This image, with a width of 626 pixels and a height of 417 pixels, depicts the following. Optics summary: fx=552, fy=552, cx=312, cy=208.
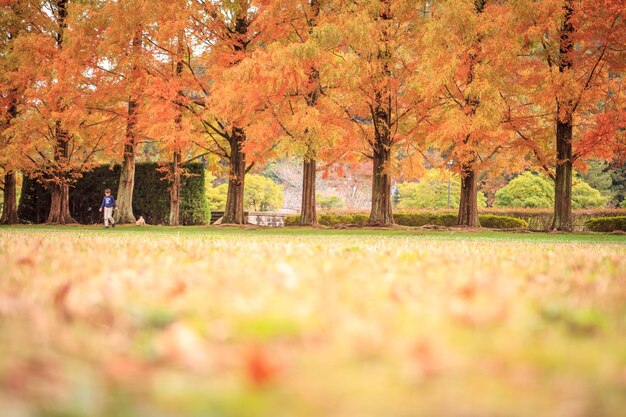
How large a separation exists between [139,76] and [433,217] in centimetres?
1694

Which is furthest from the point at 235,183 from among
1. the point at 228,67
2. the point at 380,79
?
the point at 380,79

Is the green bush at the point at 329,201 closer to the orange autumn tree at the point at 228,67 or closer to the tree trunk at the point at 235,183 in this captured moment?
the orange autumn tree at the point at 228,67

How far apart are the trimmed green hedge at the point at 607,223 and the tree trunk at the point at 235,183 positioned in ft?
56.1

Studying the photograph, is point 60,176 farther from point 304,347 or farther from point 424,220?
point 304,347

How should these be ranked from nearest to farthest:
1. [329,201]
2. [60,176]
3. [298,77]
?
[298,77] < [60,176] < [329,201]

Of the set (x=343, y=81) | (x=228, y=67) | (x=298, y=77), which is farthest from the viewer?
(x=228, y=67)

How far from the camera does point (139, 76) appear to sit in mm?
17891

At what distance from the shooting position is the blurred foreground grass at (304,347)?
50.5 inches

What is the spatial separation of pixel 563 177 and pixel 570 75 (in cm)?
394

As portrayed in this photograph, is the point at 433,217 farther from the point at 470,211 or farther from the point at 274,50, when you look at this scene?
the point at 274,50

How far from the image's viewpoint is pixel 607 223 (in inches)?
1018

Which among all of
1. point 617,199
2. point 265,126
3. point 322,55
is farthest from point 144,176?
point 617,199

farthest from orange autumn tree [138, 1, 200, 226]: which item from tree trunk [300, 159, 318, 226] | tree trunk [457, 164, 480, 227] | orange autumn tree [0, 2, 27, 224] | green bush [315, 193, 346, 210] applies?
green bush [315, 193, 346, 210]

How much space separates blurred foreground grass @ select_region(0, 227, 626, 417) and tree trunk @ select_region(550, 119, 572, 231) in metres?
15.5
